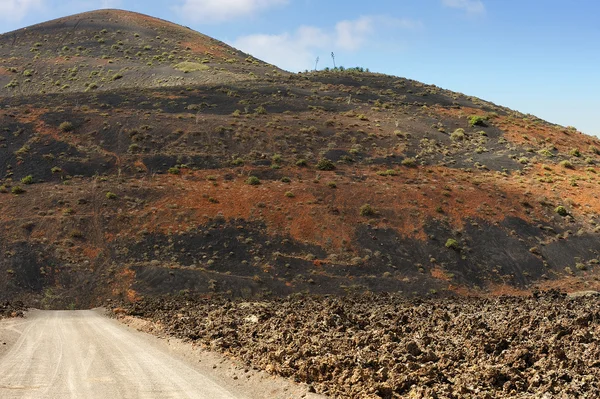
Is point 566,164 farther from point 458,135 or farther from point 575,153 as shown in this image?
point 458,135

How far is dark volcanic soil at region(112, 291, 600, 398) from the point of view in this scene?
1230 cm

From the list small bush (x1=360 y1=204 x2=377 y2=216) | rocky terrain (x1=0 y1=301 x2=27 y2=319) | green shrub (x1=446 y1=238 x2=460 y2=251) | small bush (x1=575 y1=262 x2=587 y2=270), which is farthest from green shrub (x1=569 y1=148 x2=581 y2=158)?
rocky terrain (x1=0 y1=301 x2=27 y2=319)

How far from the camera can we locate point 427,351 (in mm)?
15320

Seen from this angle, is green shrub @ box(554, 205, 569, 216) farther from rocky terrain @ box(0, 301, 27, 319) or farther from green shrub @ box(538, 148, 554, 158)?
rocky terrain @ box(0, 301, 27, 319)

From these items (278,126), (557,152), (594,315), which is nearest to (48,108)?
(278,126)

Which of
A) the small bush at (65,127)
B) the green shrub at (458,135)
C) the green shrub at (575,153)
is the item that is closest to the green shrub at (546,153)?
the green shrub at (575,153)

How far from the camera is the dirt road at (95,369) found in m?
14.1

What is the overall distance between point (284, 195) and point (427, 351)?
4095 centimetres

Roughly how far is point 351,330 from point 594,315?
732 centimetres

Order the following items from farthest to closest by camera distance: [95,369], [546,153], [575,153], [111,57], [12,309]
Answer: [111,57], [575,153], [546,153], [12,309], [95,369]

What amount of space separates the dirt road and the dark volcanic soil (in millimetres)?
2215

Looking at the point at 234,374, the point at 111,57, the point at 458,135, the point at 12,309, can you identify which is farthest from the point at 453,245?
the point at 111,57

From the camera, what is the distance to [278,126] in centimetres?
7262

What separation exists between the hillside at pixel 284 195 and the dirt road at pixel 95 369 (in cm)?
1886
